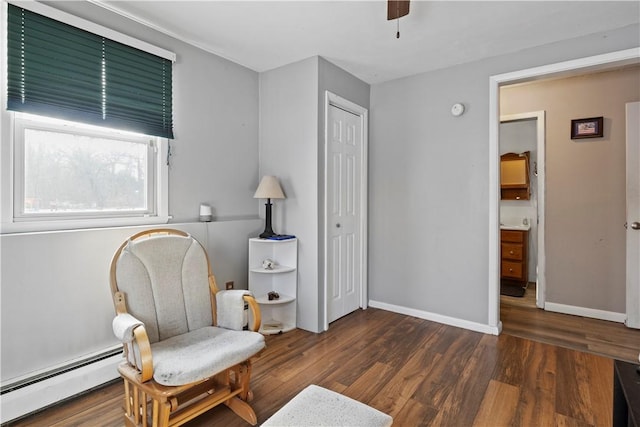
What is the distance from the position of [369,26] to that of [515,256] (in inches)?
142

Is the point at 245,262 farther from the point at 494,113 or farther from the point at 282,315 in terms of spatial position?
the point at 494,113

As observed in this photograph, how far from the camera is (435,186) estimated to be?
330 cm

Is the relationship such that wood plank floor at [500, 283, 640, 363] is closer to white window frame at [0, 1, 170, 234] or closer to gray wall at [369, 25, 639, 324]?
gray wall at [369, 25, 639, 324]

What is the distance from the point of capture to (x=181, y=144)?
104 inches

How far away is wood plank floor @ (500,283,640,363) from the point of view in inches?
105

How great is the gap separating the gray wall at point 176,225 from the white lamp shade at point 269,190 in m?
0.30

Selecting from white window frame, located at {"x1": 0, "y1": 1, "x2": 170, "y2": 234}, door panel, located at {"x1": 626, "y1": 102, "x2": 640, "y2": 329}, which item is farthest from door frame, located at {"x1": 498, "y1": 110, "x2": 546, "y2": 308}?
white window frame, located at {"x1": 0, "y1": 1, "x2": 170, "y2": 234}

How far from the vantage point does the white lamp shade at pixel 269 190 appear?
115 inches

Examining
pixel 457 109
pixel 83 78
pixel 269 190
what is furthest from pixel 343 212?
pixel 83 78

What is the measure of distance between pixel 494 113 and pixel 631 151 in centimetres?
145

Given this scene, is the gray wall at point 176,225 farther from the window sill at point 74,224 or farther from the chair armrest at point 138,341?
the chair armrest at point 138,341

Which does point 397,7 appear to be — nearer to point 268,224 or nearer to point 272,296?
point 268,224

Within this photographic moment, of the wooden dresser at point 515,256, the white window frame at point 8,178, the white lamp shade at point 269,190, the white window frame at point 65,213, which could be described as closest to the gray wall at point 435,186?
the white lamp shade at point 269,190

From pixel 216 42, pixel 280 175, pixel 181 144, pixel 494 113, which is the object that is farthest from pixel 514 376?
pixel 216 42
